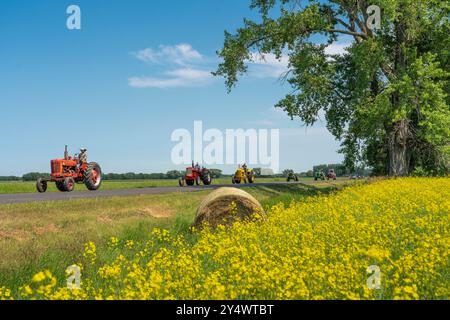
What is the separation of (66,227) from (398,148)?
2364 cm

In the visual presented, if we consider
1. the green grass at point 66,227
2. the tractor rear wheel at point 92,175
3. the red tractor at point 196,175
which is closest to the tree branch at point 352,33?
the red tractor at point 196,175

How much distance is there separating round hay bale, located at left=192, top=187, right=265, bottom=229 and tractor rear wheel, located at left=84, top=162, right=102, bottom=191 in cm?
1181

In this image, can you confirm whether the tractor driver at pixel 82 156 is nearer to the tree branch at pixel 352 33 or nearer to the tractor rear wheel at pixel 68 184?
the tractor rear wheel at pixel 68 184

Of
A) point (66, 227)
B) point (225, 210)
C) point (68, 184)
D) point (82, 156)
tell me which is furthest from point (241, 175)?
point (66, 227)

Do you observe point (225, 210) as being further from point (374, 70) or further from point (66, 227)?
point (374, 70)

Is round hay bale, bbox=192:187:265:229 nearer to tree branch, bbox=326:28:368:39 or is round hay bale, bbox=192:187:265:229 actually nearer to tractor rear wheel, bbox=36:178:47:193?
tractor rear wheel, bbox=36:178:47:193

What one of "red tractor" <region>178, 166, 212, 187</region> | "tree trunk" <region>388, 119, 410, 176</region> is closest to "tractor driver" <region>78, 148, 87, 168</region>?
"red tractor" <region>178, 166, 212, 187</region>

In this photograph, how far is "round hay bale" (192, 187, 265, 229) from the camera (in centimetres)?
1292

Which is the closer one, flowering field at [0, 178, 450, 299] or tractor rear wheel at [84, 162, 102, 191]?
flowering field at [0, 178, 450, 299]

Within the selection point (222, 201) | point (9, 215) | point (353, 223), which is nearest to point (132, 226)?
point (222, 201)

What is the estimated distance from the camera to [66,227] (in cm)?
1309
